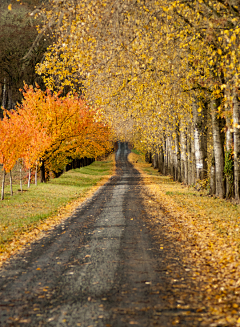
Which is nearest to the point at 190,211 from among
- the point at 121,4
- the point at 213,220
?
the point at 213,220

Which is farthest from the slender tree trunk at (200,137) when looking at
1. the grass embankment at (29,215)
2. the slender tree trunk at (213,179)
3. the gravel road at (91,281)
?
the gravel road at (91,281)

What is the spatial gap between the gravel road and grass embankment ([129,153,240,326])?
45cm

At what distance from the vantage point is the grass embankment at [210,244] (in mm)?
5332

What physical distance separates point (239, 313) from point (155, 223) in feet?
22.5

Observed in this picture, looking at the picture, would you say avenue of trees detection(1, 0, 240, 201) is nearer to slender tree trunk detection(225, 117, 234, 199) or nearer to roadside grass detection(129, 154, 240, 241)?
slender tree trunk detection(225, 117, 234, 199)

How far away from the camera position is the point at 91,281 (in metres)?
6.45

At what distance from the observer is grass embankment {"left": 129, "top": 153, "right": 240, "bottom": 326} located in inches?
210

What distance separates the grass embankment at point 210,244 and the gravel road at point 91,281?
1.48 feet

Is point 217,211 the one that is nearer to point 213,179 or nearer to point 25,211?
point 213,179

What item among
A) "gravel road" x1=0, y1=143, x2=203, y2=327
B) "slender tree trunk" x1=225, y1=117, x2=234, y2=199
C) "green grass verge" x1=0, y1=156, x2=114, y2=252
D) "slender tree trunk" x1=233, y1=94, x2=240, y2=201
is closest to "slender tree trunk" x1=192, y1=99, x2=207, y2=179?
"slender tree trunk" x1=225, y1=117, x2=234, y2=199

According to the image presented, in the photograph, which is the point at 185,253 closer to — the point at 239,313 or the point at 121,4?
the point at 239,313

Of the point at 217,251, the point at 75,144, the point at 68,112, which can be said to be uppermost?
the point at 68,112

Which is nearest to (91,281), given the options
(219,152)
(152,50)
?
(152,50)

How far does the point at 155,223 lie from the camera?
11.9m
